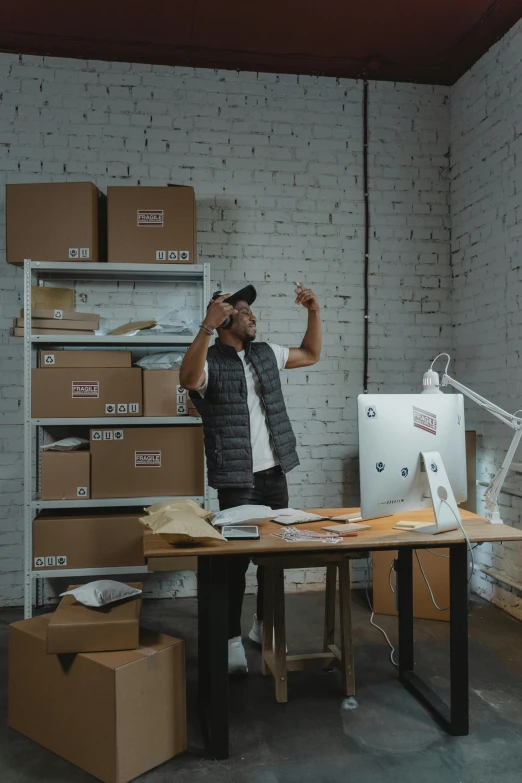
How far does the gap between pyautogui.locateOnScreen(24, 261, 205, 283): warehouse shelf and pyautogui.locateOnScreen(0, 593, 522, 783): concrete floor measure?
1854 mm

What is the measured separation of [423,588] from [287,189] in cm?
243

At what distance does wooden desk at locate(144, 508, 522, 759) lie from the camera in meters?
2.00

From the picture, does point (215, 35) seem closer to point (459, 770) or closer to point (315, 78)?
point (315, 78)

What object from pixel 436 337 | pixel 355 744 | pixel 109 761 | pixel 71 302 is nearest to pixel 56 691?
pixel 109 761

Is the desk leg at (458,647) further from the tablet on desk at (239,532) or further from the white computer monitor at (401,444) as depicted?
the tablet on desk at (239,532)

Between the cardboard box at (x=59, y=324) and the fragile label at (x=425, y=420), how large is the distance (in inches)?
Result: 71.9

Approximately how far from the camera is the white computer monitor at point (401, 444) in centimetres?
207

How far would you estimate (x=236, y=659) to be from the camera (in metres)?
2.68

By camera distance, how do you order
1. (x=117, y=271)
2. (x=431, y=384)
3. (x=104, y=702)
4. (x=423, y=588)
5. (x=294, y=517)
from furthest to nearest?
(x=423, y=588)
(x=117, y=271)
(x=294, y=517)
(x=431, y=384)
(x=104, y=702)

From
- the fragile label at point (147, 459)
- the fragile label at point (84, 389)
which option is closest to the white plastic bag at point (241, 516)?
the fragile label at point (147, 459)

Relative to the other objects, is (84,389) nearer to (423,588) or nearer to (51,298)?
(51,298)

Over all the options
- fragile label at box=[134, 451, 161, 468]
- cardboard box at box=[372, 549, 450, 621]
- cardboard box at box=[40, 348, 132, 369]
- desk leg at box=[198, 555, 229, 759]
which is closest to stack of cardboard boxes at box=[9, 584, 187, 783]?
desk leg at box=[198, 555, 229, 759]

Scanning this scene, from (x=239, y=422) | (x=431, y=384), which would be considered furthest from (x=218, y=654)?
(x=431, y=384)

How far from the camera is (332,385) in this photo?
154 inches
